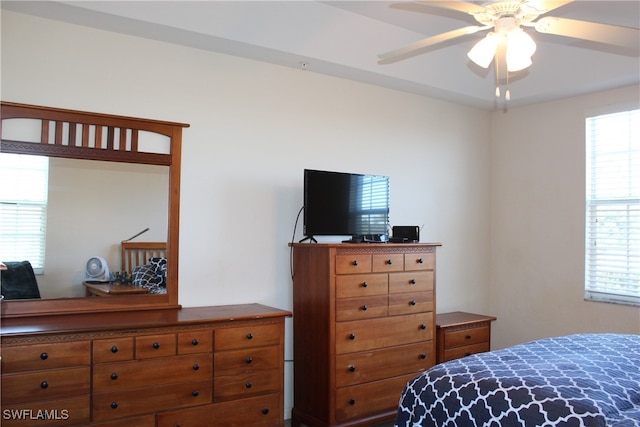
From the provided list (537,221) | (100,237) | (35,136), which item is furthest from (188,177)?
(537,221)

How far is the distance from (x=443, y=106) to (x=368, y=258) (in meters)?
2.02

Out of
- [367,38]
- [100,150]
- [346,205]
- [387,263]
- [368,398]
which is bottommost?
[368,398]

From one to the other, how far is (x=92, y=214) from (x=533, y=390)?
251 centimetres

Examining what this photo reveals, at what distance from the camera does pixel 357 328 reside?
329 centimetres

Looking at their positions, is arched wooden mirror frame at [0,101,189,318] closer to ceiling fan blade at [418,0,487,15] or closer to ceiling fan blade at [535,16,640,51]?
ceiling fan blade at [418,0,487,15]

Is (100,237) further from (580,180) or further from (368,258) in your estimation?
(580,180)

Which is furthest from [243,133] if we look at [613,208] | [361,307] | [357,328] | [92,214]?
[613,208]

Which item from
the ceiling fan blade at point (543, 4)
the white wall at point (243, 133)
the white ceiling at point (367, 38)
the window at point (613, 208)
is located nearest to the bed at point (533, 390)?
the ceiling fan blade at point (543, 4)

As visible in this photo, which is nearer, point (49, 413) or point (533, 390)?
point (533, 390)

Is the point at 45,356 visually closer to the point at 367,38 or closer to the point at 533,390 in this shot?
the point at 533,390

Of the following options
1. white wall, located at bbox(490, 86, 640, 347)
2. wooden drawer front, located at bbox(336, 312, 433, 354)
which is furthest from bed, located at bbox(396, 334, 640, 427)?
white wall, located at bbox(490, 86, 640, 347)

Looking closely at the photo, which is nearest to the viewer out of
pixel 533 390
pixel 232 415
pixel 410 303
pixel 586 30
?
pixel 533 390
